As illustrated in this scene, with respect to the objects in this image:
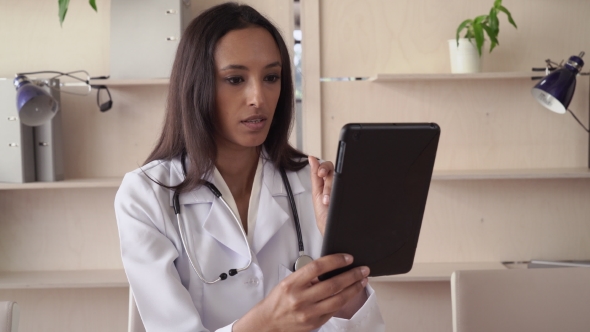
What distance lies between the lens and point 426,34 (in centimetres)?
275

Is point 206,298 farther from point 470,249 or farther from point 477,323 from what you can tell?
point 470,249

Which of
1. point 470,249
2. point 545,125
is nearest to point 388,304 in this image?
point 470,249

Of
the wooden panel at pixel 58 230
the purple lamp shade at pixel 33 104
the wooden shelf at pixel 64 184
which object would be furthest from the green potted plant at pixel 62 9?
the wooden panel at pixel 58 230

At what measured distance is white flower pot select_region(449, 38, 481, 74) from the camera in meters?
2.59

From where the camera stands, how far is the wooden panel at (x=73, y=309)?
2.87 metres

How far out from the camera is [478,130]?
278 centimetres

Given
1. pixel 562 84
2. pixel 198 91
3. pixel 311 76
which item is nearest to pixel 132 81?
pixel 311 76

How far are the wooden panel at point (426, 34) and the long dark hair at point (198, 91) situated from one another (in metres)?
1.21

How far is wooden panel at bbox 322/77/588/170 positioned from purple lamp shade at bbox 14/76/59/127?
1.09 meters

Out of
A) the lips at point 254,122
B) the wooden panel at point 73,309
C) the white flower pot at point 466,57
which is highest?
the white flower pot at point 466,57

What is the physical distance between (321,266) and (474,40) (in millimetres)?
1786

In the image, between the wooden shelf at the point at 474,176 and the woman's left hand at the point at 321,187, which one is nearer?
the woman's left hand at the point at 321,187

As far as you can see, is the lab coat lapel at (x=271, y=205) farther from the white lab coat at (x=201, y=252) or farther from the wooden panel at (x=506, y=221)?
the wooden panel at (x=506, y=221)

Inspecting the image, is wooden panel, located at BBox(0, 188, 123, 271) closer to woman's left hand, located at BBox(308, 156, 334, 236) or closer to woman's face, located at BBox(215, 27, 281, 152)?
woman's face, located at BBox(215, 27, 281, 152)
